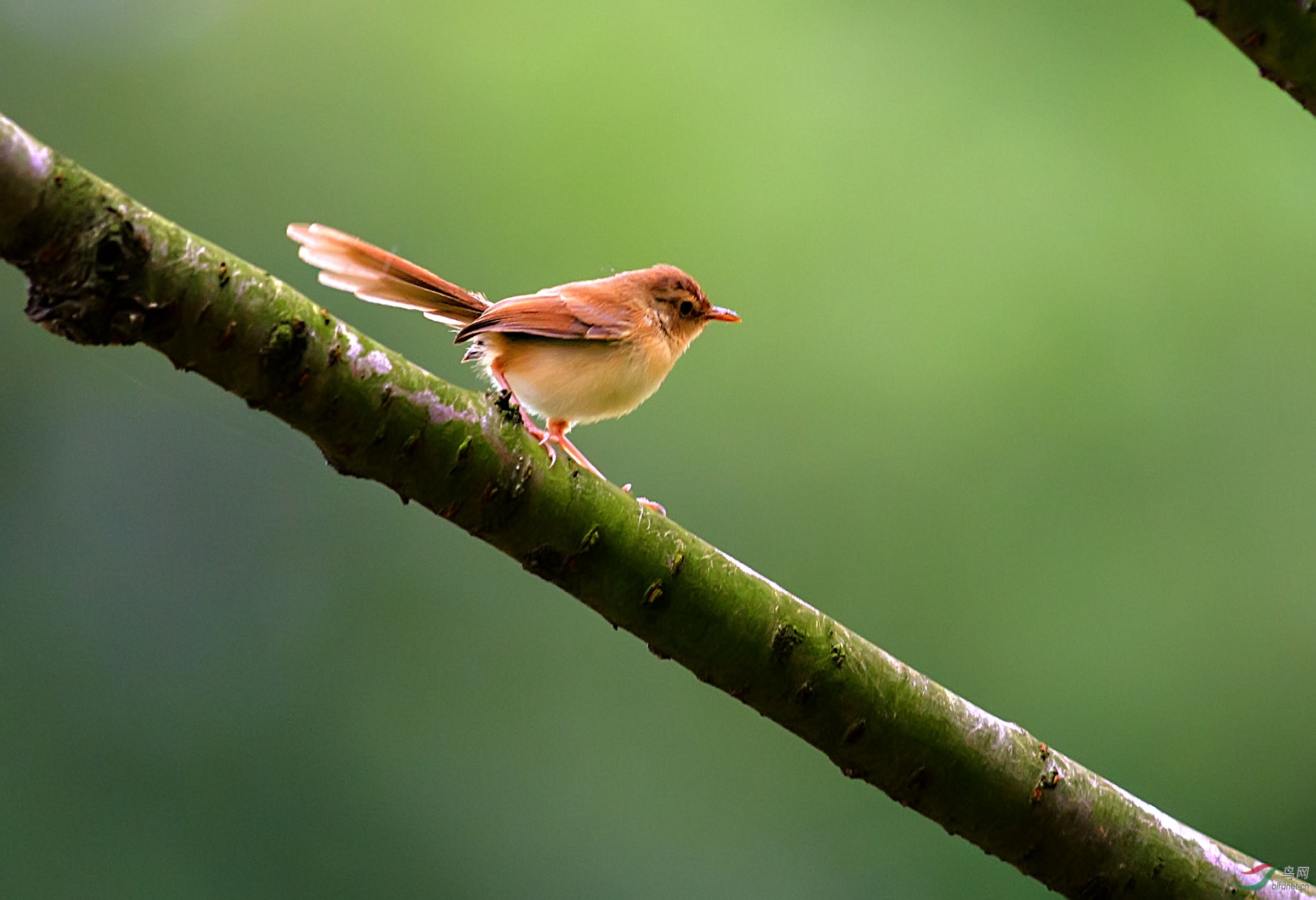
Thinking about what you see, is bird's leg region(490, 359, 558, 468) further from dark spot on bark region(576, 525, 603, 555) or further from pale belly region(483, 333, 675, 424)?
dark spot on bark region(576, 525, 603, 555)

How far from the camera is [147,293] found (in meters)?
1.61

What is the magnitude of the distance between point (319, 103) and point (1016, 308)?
13.0 feet

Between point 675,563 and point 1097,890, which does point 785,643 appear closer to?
point 675,563

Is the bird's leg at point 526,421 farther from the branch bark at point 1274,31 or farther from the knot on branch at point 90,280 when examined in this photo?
the branch bark at point 1274,31

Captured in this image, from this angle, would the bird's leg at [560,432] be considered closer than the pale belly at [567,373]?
No

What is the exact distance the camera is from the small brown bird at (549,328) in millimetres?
2926

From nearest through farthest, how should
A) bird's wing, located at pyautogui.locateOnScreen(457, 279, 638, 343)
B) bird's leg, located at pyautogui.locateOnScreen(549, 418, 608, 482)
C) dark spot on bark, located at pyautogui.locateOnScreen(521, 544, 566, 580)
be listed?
dark spot on bark, located at pyautogui.locateOnScreen(521, 544, 566, 580)
bird's wing, located at pyautogui.locateOnScreen(457, 279, 638, 343)
bird's leg, located at pyautogui.locateOnScreen(549, 418, 608, 482)

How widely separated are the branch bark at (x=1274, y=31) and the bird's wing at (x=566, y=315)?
1892mm

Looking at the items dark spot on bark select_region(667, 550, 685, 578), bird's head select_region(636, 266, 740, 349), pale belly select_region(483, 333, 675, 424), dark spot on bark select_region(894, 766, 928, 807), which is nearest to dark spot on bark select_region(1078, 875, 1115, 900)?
dark spot on bark select_region(894, 766, 928, 807)

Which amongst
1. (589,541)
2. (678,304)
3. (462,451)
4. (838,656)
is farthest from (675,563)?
(678,304)

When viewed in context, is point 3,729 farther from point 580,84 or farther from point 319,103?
point 580,84

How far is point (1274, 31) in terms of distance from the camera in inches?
72.6

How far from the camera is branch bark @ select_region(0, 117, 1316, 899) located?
1568 millimetres

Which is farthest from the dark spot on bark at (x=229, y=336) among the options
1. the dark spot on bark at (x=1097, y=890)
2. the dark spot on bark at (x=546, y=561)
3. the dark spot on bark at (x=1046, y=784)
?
the dark spot on bark at (x=1097, y=890)
